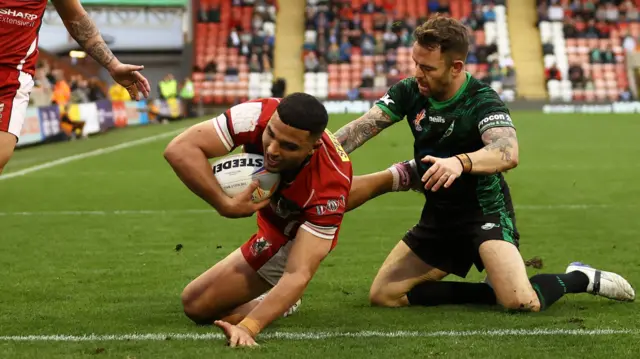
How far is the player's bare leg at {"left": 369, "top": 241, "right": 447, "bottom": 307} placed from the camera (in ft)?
21.1

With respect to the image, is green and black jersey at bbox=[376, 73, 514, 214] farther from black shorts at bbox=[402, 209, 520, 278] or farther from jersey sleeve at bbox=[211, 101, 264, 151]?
jersey sleeve at bbox=[211, 101, 264, 151]

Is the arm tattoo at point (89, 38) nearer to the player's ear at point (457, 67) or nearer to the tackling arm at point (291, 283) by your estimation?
the tackling arm at point (291, 283)

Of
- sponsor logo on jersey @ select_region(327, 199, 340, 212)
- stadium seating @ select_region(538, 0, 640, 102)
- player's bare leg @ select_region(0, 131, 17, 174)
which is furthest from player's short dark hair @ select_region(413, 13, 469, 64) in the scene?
stadium seating @ select_region(538, 0, 640, 102)

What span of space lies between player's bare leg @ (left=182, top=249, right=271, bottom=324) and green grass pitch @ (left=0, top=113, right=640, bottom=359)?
5.5 inches

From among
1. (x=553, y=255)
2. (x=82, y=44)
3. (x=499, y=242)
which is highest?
(x=82, y=44)

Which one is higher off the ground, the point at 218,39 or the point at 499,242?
the point at 218,39

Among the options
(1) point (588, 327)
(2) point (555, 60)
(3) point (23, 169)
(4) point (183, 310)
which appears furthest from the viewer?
(2) point (555, 60)

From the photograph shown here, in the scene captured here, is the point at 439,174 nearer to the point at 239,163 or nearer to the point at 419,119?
the point at 239,163

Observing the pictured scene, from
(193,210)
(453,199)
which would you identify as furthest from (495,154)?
(193,210)

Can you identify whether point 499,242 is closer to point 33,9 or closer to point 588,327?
point 588,327

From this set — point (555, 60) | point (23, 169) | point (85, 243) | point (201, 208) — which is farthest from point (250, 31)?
point (85, 243)

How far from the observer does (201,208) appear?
1202cm

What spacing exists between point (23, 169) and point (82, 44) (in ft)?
35.9

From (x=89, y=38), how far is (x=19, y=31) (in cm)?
77
